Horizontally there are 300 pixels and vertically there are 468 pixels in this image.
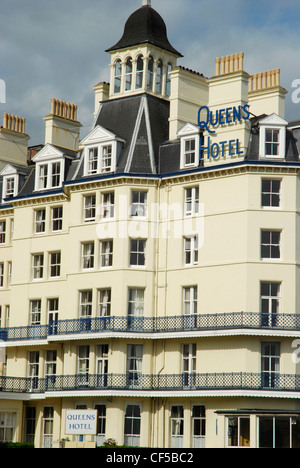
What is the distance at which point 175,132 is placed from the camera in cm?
5506

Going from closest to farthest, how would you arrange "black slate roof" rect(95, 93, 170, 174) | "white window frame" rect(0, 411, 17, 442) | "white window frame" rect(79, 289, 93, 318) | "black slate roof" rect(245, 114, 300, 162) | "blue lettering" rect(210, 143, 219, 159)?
"black slate roof" rect(245, 114, 300, 162) < "blue lettering" rect(210, 143, 219, 159) < "white window frame" rect(79, 289, 93, 318) < "black slate roof" rect(95, 93, 170, 174) < "white window frame" rect(0, 411, 17, 442)

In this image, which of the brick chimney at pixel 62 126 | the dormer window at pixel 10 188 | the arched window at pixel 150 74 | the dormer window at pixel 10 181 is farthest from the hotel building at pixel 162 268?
the dormer window at pixel 10 188

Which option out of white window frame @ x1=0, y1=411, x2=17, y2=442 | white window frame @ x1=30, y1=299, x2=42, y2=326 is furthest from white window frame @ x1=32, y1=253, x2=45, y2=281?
white window frame @ x1=0, y1=411, x2=17, y2=442

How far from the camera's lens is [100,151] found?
54.4 m

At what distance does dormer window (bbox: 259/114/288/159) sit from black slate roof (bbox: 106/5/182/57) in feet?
33.7

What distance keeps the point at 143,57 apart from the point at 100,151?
6.79m

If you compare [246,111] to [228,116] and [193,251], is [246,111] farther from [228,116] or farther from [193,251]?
[193,251]

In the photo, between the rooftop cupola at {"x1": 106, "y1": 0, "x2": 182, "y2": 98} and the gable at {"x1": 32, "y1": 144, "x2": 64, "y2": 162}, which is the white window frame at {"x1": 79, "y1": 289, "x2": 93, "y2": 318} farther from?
the rooftop cupola at {"x1": 106, "y1": 0, "x2": 182, "y2": 98}

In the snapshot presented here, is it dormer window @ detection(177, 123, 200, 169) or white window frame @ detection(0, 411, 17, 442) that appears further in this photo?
white window frame @ detection(0, 411, 17, 442)

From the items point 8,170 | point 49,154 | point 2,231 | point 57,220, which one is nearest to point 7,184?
point 8,170

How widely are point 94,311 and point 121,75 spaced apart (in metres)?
15.0

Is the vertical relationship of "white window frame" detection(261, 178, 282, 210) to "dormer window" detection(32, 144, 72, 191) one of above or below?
below

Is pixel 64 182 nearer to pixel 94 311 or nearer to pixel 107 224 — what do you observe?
pixel 107 224

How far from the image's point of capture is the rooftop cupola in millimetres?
56938
